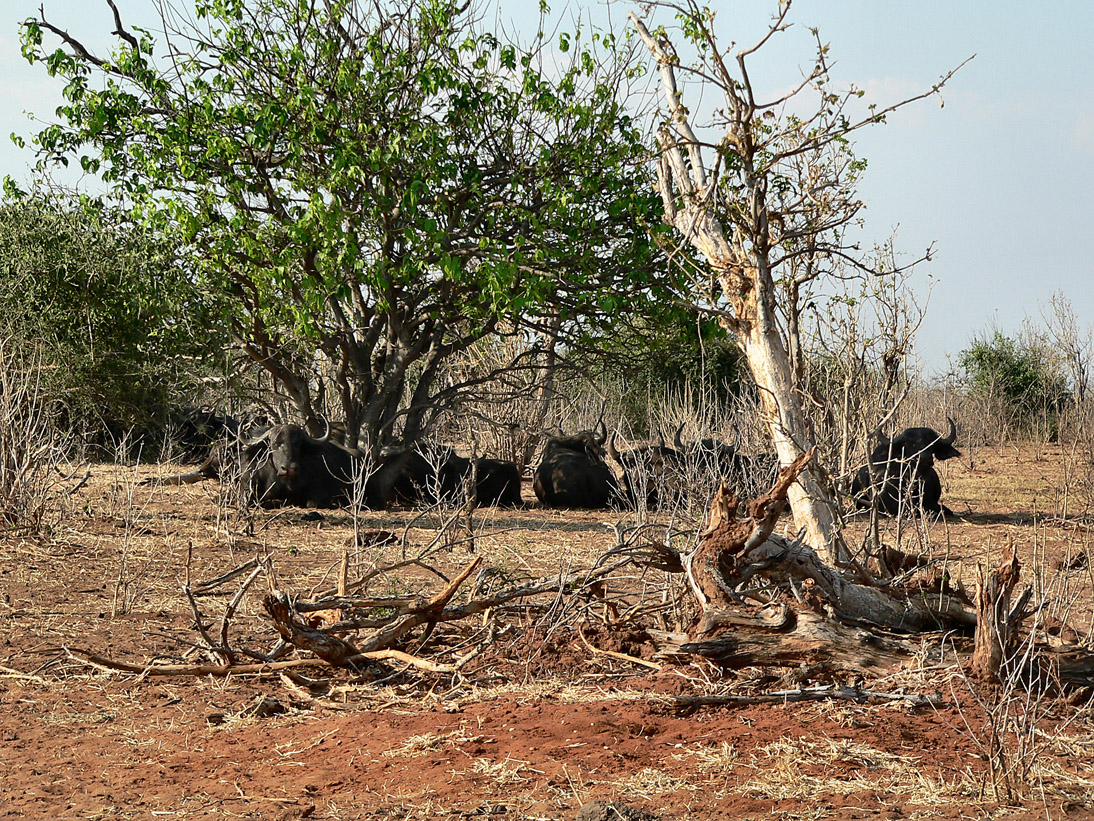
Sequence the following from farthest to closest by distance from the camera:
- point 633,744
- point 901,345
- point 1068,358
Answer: point 1068,358 → point 901,345 → point 633,744

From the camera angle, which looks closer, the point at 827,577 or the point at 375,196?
the point at 827,577

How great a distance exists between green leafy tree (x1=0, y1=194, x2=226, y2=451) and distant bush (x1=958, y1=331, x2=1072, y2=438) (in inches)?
702

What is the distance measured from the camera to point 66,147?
1230 cm

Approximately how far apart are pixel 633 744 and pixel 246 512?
22.7 ft

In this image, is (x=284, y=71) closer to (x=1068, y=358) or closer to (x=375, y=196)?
A: (x=375, y=196)

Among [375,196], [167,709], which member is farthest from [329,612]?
[375,196]

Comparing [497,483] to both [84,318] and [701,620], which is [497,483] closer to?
[84,318]

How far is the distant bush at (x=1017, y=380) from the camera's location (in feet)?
79.7

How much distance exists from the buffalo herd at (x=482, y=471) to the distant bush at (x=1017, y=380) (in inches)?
412

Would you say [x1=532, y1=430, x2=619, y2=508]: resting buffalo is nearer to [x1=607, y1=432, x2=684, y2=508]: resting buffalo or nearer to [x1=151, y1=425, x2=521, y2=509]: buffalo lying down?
→ [x1=607, y1=432, x2=684, y2=508]: resting buffalo

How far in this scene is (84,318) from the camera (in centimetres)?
1480

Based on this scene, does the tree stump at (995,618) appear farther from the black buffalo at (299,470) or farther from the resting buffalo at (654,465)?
the black buffalo at (299,470)

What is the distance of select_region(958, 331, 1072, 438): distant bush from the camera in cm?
2428

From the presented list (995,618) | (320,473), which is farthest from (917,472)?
(995,618)
